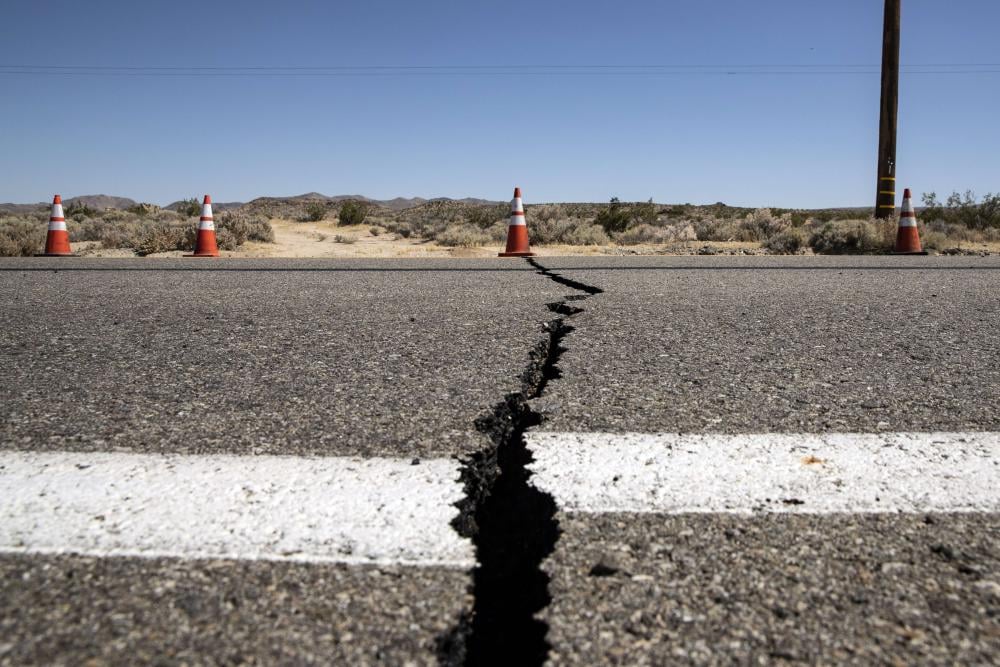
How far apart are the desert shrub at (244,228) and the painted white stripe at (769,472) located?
1488 centimetres

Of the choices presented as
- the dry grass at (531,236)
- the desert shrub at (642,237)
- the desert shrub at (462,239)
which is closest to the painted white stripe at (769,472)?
the dry grass at (531,236)

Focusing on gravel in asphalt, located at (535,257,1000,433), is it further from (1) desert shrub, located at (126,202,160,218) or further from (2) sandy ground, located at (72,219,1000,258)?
(1) desert shrub, located at (126,202,160,218)

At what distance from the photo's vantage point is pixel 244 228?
1700cm

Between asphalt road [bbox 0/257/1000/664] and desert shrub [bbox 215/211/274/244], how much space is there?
444 inches

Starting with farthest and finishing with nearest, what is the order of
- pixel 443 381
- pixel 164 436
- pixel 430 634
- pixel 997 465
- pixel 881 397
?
pixel 443 381 → pixel 881 397 → pixel 164 436 → pixel 997 465 → pixel 430 634

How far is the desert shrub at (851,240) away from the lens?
43.9 feet

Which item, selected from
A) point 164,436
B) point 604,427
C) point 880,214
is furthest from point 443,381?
point 880,214

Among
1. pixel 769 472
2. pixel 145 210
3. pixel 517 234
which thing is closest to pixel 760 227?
pixel 517 234

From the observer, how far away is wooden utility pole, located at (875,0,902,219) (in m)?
14.3

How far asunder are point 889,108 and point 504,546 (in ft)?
49.3

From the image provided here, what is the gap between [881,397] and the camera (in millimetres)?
2465

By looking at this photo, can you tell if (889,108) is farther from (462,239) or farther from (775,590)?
(775,590)

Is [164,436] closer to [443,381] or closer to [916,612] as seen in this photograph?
[443,381]

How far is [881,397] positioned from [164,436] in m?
1.95
